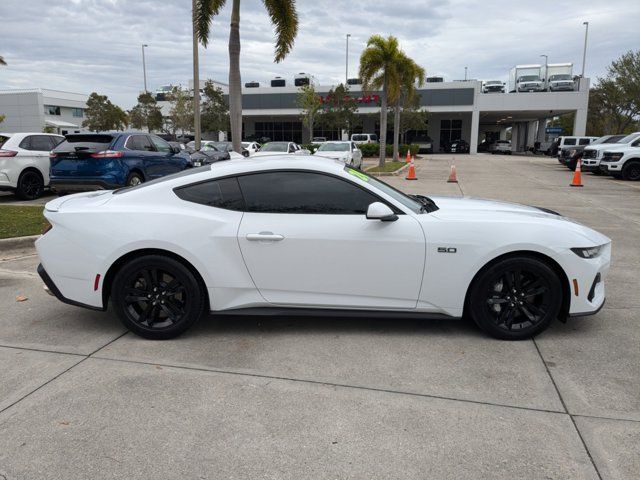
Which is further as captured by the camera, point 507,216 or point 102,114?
point 102,114

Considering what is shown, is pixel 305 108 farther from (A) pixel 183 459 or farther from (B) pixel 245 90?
(A) pixel 183 459

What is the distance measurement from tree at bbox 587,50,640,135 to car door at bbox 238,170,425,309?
4981cm

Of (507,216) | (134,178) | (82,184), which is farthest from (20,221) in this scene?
(507,216)

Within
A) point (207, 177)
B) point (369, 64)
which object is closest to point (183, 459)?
point (207, 177)

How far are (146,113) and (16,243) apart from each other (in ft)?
178

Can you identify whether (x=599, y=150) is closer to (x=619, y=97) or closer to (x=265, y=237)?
(x=265, y=237)

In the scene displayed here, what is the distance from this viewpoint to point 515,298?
13.7ft

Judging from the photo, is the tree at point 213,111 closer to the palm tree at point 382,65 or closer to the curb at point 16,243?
the palm tree at point 382,65

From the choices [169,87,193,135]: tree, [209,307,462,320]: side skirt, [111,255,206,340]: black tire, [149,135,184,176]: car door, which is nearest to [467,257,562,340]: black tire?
[209,307,462,320]: side skirt

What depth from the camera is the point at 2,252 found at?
23.8 feet

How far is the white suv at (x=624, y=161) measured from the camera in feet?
65.9

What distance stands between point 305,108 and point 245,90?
12.5 m

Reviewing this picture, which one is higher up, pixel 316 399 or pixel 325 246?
pixel 325 246

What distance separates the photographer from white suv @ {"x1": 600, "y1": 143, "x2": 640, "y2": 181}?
20.1 m
